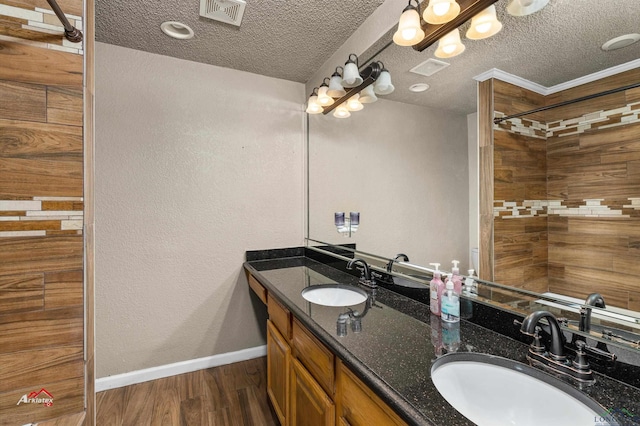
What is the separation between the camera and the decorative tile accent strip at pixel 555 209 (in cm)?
81

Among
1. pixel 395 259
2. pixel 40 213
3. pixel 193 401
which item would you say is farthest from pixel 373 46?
pixel 193 401

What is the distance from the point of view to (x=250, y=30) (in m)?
1.86

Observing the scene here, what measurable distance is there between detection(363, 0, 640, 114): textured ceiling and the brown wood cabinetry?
3.75 feet

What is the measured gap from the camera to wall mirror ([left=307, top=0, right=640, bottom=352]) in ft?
2.87

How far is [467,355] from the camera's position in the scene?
904 mm

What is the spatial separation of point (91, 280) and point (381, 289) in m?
1.43

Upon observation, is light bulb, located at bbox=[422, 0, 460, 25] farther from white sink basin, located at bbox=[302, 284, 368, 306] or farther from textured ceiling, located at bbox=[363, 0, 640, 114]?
white sink basin, located at bbox=[302, 284, 368, 306]

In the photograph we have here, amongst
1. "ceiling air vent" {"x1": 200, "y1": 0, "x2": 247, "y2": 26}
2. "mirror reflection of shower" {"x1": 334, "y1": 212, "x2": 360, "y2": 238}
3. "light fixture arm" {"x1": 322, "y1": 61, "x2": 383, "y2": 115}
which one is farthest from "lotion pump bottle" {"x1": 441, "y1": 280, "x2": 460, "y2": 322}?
"ceiling air vent" {"x1": 200, "y1": 0, "x2": 247, "y2": 26}

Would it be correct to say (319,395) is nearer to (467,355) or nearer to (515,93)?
(467,355)

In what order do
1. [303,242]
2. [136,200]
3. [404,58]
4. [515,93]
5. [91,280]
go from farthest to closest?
[303,242] → [136,200] → [404,58] → [91,280] → [515,93]

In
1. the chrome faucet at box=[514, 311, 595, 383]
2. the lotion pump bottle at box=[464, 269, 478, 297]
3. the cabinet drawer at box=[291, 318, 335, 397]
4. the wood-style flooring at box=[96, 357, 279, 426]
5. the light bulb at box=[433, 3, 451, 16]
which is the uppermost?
the light bulb at box=[433, 3, 451, 16]

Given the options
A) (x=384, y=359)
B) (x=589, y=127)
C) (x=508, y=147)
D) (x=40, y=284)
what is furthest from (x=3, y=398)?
(x=589, y=127)

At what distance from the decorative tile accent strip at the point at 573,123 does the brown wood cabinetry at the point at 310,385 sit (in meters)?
0.98

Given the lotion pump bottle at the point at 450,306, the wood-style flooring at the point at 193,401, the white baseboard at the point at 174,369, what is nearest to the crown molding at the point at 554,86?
the lotion pump bottle at the point at 450,306
